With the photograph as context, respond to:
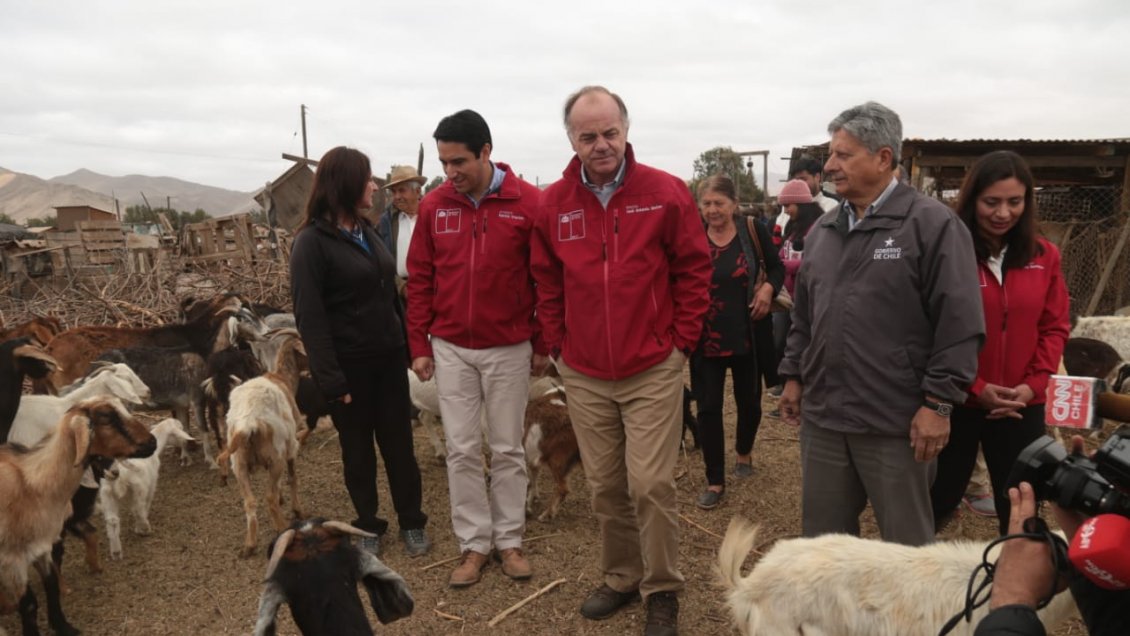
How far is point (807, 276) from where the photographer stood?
Answer: 2801 millimetres

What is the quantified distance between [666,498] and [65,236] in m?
32.7

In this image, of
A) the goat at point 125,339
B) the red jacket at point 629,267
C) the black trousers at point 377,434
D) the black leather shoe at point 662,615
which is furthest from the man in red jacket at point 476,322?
the goat at point 125,339

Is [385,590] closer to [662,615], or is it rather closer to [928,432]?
[662,615]

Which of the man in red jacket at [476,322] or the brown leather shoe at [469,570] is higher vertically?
the man in red jacket at [476,322]

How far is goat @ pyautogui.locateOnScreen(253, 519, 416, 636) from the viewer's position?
2369mm

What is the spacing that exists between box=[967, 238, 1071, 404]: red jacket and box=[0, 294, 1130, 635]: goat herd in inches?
45.9

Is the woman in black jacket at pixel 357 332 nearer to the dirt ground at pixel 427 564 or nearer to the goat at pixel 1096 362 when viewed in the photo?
the dirt ground at pixel 427 564

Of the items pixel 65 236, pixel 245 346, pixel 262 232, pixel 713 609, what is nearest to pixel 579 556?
pixel 713 609

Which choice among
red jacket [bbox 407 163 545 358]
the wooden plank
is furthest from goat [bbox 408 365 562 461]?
the wooden plank

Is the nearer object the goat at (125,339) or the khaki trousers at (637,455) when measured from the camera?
the khaki trousers at (637,455)

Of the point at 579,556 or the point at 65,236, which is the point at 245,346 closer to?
the point at 579,556

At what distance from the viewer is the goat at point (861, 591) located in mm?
2043

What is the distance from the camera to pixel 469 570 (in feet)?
13.0

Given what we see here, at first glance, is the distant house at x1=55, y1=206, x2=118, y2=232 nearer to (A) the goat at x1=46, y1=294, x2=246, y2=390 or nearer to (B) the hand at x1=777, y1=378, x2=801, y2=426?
(A) the goat at x1=46, y1=294, x2=246, y2=390
